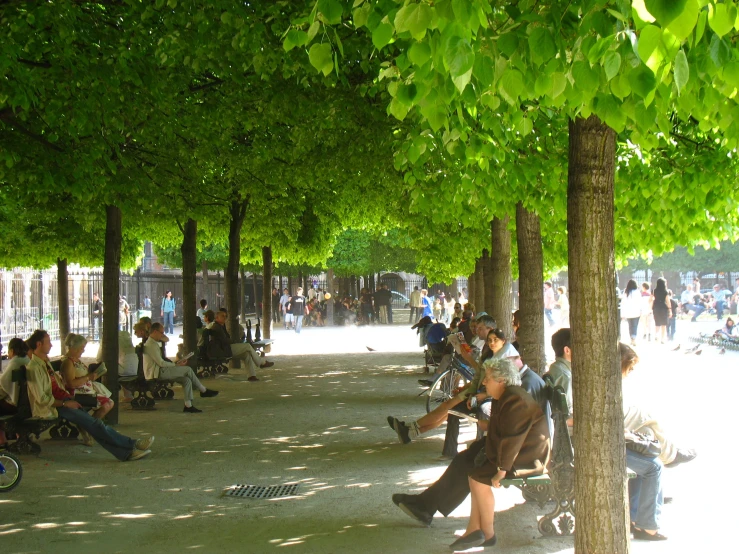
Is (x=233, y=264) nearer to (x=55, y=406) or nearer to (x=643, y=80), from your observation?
(x=55, y=406)

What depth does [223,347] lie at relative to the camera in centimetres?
1742

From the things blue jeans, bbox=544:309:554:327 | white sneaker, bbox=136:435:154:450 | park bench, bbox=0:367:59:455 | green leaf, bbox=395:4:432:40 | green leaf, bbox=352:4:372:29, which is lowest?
white sneaker, bbox=136:435:154:450

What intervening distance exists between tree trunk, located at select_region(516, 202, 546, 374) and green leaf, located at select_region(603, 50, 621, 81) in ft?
22.9

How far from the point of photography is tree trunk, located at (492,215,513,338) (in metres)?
13.7

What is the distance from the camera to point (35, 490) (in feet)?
25.7

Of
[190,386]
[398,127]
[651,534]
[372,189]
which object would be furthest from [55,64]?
[372,189]

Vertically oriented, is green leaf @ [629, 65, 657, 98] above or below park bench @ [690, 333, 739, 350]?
above

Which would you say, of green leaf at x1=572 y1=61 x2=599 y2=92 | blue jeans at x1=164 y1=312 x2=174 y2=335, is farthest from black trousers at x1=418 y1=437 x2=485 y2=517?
blue jeans at x1=164 y1=312 x2=174 y2=335

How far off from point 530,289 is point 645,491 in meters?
4.07

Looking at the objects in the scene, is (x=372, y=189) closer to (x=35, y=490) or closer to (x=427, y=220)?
(x=427, y=220)

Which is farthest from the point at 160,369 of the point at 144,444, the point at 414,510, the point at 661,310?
the point at 661,310

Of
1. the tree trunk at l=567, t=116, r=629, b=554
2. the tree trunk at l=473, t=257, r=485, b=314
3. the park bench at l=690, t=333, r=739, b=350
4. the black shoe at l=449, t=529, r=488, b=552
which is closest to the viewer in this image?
the tree trunk at l=567, t=116, r=629, b=554

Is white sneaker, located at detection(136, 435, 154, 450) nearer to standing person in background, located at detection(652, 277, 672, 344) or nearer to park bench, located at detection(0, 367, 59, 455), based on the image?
park bench, located at detection(0, 367, 59, 455)

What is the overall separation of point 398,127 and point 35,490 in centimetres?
662
